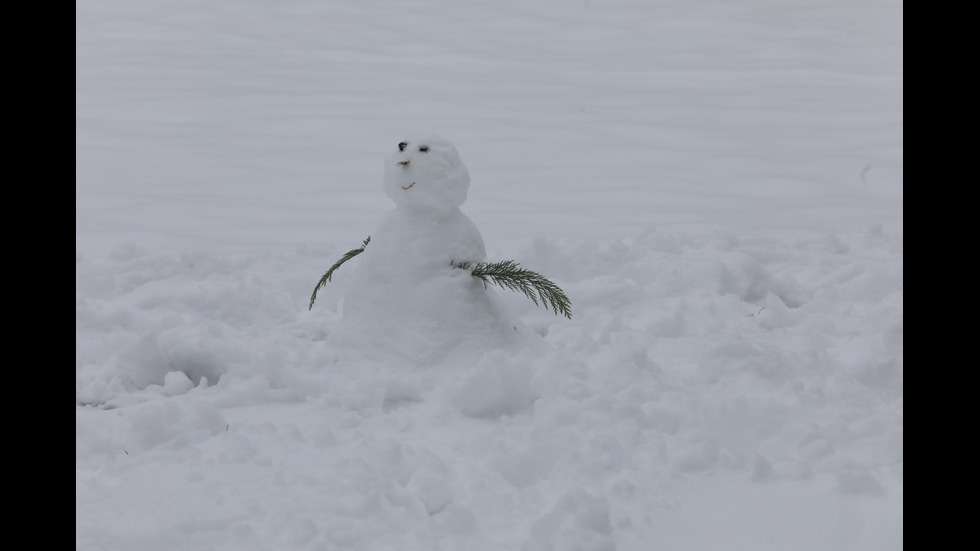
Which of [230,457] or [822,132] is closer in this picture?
[230,457]

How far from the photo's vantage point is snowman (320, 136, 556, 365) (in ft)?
12.2

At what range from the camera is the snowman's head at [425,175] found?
12.3ft

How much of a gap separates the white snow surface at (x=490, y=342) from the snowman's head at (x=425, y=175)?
0.02 m

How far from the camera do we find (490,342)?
3750 millimetres

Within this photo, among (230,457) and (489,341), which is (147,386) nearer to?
(230,457)

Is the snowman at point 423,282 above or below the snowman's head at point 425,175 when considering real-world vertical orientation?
below

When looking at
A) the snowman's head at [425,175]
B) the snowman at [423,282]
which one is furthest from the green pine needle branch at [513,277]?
the snowman's head at [425,175]

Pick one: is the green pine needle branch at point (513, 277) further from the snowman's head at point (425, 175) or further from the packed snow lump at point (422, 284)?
the snowman's head at point (425, 175)

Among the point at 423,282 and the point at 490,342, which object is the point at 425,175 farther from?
the point at 490,342

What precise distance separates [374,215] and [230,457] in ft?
13.3

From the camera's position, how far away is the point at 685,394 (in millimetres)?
3449

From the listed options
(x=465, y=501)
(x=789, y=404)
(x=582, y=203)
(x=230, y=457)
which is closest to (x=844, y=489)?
(x=789, y=404)

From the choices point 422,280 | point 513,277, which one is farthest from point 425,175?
point 513,277

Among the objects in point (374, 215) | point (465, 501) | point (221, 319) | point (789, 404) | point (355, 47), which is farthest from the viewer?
point (355, 47)
